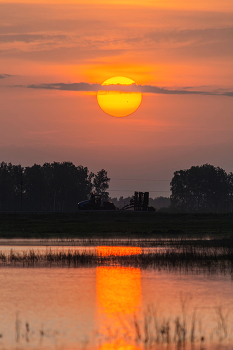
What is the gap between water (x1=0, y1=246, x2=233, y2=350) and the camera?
18609 mm

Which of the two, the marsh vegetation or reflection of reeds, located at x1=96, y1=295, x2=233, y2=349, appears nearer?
reflection of reeds, located at x1=96, y1=295, x2=233, y2=349

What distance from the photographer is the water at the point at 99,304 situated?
61.1ft

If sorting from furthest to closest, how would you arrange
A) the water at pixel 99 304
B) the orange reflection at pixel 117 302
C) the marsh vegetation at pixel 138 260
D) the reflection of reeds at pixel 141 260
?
the reflection of reeds at pixel 141 260 → the marsh vegetation at pixel 138 260 → the water at pixel 99 304 → the orange reflection at pixel 117 302

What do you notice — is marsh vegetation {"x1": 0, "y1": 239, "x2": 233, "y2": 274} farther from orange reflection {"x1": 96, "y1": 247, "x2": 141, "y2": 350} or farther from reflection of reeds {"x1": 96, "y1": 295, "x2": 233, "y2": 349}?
reflection of reeds {"x1": 96, "y1": 295, "x2": 233, "y2": 349}

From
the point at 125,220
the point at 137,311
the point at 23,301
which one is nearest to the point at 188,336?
the point at 137,311

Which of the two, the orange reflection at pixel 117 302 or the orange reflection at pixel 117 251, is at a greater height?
the orange reflection at pixel 117 251

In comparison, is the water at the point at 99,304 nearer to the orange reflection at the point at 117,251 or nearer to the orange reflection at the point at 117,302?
the orange reflection at the point at 117,302

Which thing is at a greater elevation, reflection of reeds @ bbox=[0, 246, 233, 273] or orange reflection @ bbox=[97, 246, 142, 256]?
orange reflection @ bbox=[97, 246, 142, 256]

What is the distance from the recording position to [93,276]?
33625mm

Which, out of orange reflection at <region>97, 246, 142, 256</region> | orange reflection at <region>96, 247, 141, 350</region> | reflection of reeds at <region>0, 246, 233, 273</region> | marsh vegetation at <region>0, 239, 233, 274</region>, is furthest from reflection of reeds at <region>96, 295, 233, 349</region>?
orange reflection at <region>97, 246, 142, 256</region>

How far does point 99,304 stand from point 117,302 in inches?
36.8

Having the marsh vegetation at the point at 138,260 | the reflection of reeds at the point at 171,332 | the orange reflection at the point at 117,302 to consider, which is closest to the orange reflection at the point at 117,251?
the marsh vegetation at the point at 138,260

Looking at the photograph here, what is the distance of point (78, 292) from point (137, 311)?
5538mm

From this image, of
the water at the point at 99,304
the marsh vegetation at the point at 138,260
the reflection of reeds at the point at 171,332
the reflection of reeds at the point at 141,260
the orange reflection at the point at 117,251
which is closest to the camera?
the reflection of reeds at the point at 171,332
